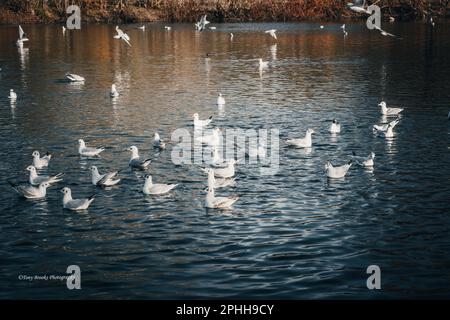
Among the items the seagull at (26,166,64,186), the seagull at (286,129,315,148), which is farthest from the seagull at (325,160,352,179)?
the seagull at (26,166,64,186)

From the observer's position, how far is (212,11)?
138375mm

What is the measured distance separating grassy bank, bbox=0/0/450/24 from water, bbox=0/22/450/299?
79.0 meters

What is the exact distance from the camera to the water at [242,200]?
1898 centimetres

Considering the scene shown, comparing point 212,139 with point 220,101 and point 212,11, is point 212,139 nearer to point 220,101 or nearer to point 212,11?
point 220,101

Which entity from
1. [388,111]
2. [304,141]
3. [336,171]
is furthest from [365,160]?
[388,111]

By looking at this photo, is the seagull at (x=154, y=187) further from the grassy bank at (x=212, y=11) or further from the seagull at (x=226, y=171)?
the grassy bank at (x=212, y=11)

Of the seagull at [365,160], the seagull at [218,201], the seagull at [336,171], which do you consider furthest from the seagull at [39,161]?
the seagull at [365,160]

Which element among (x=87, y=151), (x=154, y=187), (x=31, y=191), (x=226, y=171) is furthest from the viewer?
(x=87, y=151)

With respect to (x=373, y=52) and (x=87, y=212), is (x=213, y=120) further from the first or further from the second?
(x=373, y=52)

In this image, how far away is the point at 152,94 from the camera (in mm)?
51844

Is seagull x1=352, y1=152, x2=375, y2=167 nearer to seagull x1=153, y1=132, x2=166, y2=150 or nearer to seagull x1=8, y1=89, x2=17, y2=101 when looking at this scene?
seagull x1=153, y1=132, x2=166, y2=150

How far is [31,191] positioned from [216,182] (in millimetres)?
6852
